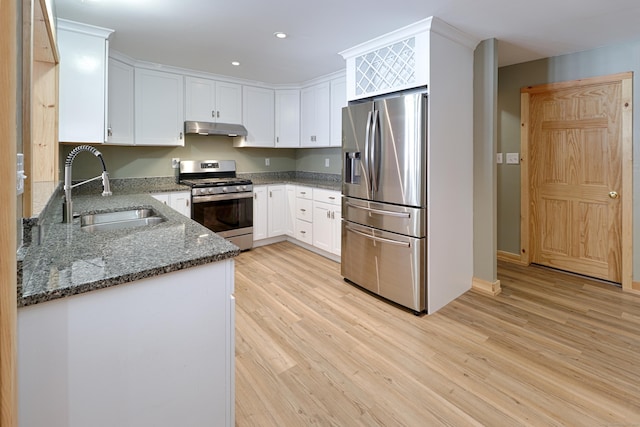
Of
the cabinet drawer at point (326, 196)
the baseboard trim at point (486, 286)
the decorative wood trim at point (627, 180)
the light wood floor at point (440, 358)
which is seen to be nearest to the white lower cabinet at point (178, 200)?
the light wood floor at point (440, 358)

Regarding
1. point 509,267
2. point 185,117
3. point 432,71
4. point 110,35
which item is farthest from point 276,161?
point 509,267

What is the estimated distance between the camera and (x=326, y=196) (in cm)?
411

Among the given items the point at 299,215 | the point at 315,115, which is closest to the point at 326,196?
the point at 299,215

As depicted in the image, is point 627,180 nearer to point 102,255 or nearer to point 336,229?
point 336,229

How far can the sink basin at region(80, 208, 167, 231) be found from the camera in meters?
2.21

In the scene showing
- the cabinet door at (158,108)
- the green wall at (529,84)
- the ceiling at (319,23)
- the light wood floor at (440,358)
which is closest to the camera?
the light wood floor at (440,358)

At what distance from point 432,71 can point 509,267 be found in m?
2.49

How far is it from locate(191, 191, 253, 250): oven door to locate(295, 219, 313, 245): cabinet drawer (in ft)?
2.06

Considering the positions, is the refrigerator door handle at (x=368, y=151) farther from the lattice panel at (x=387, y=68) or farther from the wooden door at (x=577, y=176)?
the wooden door at (x=577, y=176)

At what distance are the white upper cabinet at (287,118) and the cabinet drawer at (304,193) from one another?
732 mm

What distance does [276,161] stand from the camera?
17.6ft

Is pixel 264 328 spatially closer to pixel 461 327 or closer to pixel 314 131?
pixel 461 327

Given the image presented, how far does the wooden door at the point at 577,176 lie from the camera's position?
3338 millimetres

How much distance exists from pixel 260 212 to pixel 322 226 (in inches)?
36.9
